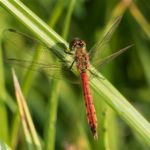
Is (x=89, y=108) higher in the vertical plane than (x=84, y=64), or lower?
lower

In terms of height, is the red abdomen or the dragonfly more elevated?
the dragonfly

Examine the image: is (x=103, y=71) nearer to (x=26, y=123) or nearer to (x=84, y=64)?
(x=84, y=64)

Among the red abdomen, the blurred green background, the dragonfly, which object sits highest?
the blurred green background

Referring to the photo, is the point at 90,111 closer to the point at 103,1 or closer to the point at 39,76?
the point at 39,76

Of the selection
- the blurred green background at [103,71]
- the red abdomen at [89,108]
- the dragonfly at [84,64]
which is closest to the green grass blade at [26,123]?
the dragonfly at [84,64]

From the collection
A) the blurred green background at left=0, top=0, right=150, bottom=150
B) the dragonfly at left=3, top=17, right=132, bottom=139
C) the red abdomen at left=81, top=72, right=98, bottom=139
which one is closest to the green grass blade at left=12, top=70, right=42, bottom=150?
the dragonfly at left=3, top=17, right=132, bottom=139

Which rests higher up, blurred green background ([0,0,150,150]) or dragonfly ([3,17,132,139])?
blurred green background ([0,0,150,150])

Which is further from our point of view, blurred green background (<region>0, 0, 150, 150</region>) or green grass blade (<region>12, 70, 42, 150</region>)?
blurred green background (<region>0, 0, 150, 150</region>)

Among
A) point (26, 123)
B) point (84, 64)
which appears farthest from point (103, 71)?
point (26, 123)

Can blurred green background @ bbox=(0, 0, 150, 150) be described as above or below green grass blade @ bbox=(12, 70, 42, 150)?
above

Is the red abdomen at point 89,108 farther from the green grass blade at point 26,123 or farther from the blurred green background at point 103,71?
the blurred green background at point 103,71

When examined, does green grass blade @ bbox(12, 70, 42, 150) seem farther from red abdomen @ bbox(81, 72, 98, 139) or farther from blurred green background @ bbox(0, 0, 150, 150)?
blurred green background @ bbox(0, 0, 150, 150)

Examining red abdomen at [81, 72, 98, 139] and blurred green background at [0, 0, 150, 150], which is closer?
red abdomen at [81, 72, 98, 139]

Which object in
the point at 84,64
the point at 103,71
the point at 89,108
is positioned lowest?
the point at 89,108
